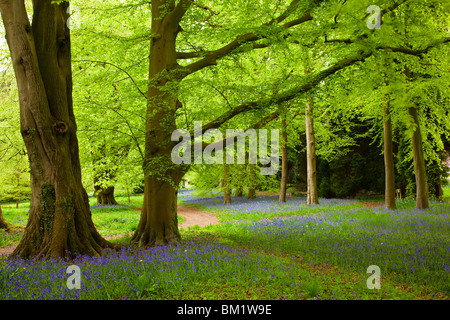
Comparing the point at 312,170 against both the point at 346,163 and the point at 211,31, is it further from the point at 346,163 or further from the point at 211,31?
the point at 211,31

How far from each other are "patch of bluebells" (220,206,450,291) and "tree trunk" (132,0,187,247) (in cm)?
238

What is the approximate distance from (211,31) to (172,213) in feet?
18.0

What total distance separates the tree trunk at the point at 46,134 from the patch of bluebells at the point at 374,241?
188 inches

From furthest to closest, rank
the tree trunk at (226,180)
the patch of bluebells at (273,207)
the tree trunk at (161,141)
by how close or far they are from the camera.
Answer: the tree trunk at (226,180) < the patch of bluebells at (273,207) < the tree trunk at (161,141)

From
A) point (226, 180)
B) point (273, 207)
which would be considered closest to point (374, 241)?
point (273, 207)

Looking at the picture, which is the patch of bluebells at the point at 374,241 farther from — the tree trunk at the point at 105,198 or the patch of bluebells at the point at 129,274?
the tree trunk at the point at 105,198

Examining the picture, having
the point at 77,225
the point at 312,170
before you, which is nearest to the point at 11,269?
the point at 77,225

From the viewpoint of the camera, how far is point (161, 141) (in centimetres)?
862

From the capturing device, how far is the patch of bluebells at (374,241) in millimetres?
6055

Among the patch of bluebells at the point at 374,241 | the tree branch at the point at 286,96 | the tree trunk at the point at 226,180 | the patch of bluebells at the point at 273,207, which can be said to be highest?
the tree branch at the point at 286,96

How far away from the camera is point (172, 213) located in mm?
9117

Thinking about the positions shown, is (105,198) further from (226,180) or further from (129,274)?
(129,274)

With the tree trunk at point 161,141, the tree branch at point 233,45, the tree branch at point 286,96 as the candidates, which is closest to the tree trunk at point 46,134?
the tree trunk at point 161,141

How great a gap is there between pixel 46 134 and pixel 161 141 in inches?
114
